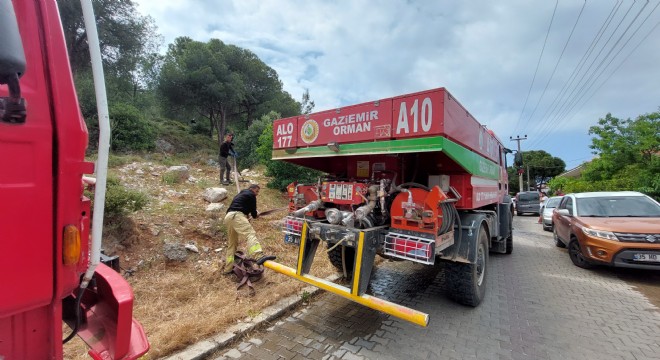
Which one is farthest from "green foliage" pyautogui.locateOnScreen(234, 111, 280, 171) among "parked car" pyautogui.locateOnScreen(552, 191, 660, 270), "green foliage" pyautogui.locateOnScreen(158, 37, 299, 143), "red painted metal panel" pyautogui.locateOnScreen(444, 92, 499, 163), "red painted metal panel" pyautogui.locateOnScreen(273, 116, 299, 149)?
"parked car" pyautogui.locateOnScreen(552, 191, 660, 270)

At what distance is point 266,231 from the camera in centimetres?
644

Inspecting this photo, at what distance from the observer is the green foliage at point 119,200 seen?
4656 mm

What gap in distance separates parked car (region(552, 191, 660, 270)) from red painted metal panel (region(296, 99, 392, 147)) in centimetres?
478

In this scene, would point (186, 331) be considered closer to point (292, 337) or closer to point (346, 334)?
point (292, 337)

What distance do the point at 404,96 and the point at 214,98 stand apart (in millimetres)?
18881

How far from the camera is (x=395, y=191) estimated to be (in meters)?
3.60

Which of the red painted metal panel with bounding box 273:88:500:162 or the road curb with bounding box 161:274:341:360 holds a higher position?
the red painted metal panel with bounding box 273:88:500:162

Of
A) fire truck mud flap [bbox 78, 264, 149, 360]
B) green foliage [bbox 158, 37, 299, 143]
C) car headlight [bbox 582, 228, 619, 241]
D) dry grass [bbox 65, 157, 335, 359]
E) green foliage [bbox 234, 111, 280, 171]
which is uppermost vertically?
green foliage [bbox 158, 37, 299, 143]

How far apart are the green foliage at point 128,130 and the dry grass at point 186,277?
282 inches

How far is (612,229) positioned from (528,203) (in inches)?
598

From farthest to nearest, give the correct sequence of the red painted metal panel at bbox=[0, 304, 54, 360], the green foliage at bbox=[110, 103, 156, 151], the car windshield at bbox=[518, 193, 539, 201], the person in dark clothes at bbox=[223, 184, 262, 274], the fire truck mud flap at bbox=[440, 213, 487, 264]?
the car windshield at bbox=[518, 193, 539, 201]
the green foliage at bbox=[110, 103, 156, 151]
the person in dark clothes at bbox=[223, 184, 262, 274]
the fire truck mud flap at bbox=[440, 213, 487, 264]
the red painted metal panel at bbox=[0, 304, 54, 360]

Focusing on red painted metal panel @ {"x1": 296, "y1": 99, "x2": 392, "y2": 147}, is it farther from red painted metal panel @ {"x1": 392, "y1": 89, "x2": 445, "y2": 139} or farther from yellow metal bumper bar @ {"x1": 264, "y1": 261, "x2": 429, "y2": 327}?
yellow metal bumper bar @ {"x1": 264, "y1": 261, "x2": 429, "y2": 327}

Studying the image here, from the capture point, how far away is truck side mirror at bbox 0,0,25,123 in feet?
3.08

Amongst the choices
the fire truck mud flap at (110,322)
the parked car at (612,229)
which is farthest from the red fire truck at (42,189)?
the parked car at (612,229)
